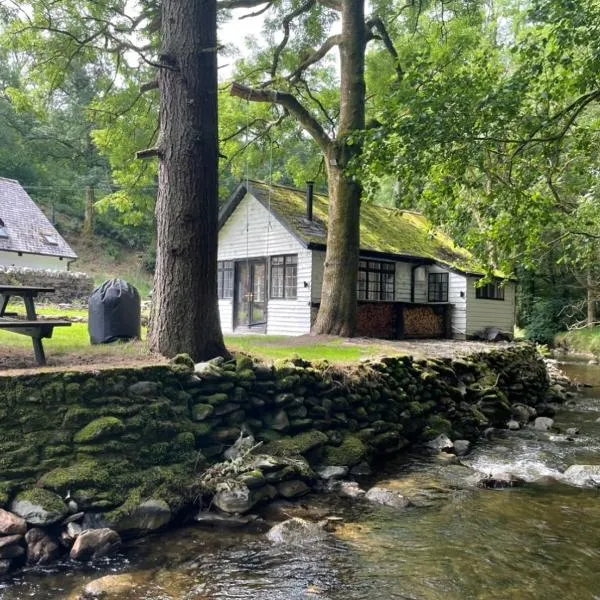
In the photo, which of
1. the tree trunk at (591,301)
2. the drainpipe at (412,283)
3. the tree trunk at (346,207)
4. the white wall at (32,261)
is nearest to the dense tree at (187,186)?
the tree trunk at (346,207)

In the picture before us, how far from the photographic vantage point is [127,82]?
43.2ft

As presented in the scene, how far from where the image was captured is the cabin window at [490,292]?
59.7 feet

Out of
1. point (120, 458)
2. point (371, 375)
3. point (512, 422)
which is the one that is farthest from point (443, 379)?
point (120, 458)

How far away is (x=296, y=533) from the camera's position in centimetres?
483

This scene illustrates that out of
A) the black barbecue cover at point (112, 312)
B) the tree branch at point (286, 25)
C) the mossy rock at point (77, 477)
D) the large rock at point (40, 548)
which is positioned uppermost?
the tree branch at point (286, 25)

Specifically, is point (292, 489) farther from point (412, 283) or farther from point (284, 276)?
point (412, 283)

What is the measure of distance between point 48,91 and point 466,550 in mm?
12364

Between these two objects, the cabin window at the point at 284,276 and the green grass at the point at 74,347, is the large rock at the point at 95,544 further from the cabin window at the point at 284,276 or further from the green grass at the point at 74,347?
the cabin window at the point at 284,276

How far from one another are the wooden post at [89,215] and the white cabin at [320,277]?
820 inches

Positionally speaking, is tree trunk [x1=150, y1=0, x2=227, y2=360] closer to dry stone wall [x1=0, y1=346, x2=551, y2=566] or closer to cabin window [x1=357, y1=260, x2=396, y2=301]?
dry stone wall [x1=0, y1=346, x2=551, y2=566]

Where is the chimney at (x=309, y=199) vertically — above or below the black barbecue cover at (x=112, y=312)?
above

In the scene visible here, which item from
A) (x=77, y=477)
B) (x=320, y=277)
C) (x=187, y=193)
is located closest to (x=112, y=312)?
(x=187, y=193)

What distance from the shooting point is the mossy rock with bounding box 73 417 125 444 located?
16.7 feet

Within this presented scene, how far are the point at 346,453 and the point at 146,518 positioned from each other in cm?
294
